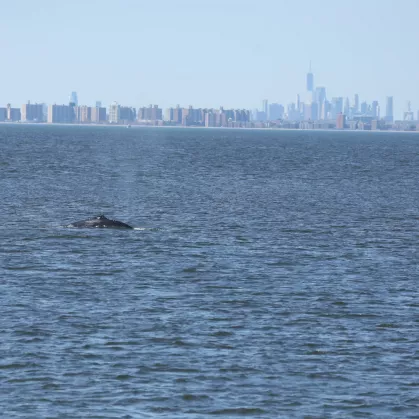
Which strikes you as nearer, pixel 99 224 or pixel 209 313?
pixel 209 313

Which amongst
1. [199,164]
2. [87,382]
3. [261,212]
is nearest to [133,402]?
[87,382]

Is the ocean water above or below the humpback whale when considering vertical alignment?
below

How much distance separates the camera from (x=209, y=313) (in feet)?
108

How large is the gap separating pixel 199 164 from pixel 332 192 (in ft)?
164

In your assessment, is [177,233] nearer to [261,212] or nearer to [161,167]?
[261,212]

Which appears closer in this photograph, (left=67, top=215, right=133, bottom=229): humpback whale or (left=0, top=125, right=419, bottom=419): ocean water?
(left=0, top=125, right=419, bottom=419): ocean water

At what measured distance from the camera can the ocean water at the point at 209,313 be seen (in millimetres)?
24516

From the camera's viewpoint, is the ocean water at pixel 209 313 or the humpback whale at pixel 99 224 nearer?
the ocean water at pixel 209 313

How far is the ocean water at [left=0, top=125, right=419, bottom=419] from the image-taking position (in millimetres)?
24516

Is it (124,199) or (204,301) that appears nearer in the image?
(204,301)

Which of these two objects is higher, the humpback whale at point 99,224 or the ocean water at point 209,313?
the humpback whale at point 99,224

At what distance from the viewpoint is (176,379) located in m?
25.8

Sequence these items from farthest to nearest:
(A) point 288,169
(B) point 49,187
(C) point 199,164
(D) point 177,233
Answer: (C) point 199,164
(A) point 288,169
(B) point 49,187
(D) point 177,233

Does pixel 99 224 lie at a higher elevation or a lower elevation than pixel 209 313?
higher
